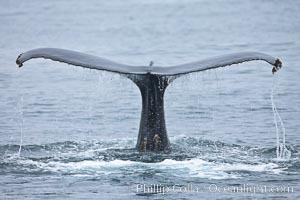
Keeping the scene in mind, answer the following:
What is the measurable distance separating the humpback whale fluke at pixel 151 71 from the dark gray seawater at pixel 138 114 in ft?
0.85

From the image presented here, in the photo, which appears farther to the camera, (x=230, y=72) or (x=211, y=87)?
(x=230, y=72)

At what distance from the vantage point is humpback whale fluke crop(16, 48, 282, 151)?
10.4 metres

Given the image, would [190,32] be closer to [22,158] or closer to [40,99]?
[40,99]

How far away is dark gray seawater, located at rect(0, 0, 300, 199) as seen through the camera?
10.3 metres

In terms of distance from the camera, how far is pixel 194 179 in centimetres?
1034

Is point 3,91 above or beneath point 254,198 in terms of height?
above

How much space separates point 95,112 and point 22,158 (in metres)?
4.39

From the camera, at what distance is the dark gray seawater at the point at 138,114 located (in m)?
10.3

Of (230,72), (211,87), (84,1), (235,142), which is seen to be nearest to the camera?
(235,142)

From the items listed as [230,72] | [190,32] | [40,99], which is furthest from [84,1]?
[40,99]

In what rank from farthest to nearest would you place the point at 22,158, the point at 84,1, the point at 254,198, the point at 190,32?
the point at 84,1
the point at 190,32
the point at 22,158
the point at 254,198

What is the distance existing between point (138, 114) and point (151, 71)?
5021 millimetres

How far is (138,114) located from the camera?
1559cm

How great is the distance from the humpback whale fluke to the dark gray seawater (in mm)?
258
